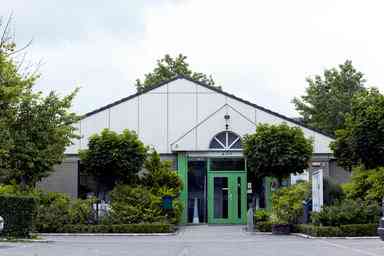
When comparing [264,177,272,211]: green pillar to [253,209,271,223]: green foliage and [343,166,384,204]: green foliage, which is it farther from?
[343,166,384,204]: green foliage

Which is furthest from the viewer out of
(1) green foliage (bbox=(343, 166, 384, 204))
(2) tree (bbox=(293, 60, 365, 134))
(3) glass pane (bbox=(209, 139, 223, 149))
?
(2) tree (bbox=(293, 60, 365, 134))

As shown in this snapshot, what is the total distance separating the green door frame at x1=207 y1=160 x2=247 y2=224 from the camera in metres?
34.8

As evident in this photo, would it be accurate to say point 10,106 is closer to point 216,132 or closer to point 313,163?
point 216,132

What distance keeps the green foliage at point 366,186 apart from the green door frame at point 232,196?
19.4ft

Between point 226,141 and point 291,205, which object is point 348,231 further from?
point 226,141

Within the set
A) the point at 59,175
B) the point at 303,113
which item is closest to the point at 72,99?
the point at 59,175

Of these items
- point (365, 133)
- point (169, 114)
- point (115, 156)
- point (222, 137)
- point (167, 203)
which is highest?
point (169, 114)

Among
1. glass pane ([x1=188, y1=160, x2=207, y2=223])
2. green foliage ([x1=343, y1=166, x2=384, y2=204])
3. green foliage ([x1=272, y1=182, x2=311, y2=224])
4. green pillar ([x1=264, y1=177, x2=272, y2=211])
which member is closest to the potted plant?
green foliage ([x1=272, y1=182, x2=311, y2=224])

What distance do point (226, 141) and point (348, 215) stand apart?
38.7 ft

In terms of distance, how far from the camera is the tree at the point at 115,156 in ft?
105

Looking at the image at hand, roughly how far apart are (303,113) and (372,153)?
94.7 ft

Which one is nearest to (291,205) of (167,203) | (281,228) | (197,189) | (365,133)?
(281,228)

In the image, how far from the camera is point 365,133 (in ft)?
95.7

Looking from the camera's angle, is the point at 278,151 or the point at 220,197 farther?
the point at 220,197
